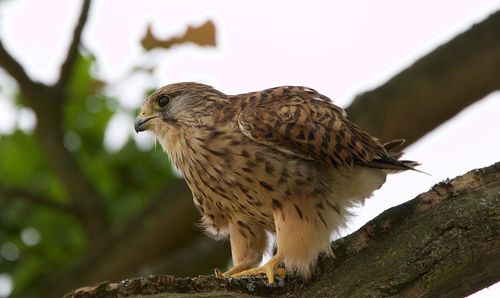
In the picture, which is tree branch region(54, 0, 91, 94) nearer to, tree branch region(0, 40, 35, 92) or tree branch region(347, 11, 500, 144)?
tree branch region(0, 40, 35, 92)

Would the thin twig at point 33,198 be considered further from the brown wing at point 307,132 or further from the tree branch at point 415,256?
the tree branch at point 415,256

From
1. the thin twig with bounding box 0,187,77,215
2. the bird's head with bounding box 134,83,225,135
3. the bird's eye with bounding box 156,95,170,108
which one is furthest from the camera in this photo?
the thin twig with bounding box 0,187,77,215

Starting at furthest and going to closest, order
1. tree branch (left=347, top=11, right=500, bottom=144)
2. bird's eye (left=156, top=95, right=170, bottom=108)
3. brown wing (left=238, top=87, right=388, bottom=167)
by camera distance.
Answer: tree branch (left=347, top=11, right=500, bottom=144)
bird's eye (left=156, top=95, right=170, bottom=108)
brown wing (left=238, top=87, right=388, bottom=167)

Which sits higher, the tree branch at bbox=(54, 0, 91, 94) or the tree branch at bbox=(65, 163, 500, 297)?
the tree branch at bbox=(54, 0, 91, 94)

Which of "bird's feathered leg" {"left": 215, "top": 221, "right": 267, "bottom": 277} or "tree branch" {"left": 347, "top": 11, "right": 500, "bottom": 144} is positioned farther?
"tree branch" {"left": 347, "top": 11, "right": 500, "bottom": 144}

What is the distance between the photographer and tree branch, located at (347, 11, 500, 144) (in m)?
7.06

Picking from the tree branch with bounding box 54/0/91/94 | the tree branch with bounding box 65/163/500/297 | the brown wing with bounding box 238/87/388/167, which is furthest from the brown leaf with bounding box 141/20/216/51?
the tree branch with bounding box 65/163/500/297

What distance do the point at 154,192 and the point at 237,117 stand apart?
341cm

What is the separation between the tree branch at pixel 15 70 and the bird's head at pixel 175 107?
2.13m

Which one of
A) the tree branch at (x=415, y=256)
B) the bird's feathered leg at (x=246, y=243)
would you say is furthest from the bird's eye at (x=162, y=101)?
the tree branch at (x=415, y=256)

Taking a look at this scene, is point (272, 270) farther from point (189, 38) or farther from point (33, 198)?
point (33, 198)

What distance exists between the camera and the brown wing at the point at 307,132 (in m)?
5.27

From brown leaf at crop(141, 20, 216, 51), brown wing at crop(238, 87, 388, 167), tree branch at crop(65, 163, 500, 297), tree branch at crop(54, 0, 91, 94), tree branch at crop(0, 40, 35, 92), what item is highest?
tree branch at crop(0, 40, 35, 92)

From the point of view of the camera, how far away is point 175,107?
5.91 m
